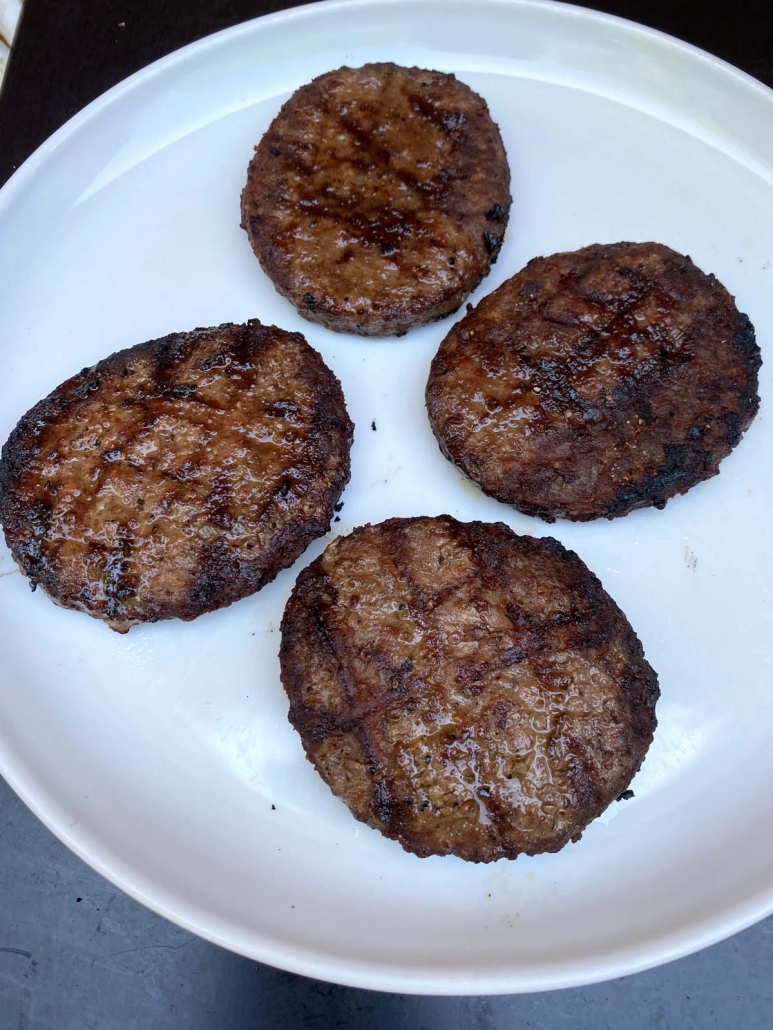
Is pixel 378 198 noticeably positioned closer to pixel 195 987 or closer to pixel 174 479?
pixel 174 479

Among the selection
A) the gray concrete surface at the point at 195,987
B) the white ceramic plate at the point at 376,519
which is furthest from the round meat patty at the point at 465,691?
the gray concrete surface at the point at 195,987

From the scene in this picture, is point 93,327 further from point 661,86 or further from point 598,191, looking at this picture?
point 661,86

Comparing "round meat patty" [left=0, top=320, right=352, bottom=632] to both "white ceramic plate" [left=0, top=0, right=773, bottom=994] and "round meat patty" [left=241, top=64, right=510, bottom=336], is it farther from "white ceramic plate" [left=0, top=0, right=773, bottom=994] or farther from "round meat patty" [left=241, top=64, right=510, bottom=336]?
"round meat patty" [left=241, top=64, right=510, bottom=336]

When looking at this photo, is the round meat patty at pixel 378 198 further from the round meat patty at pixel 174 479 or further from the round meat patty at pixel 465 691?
the round meat patty at pixel 465 691

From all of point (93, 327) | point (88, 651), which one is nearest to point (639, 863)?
point (88, 651)

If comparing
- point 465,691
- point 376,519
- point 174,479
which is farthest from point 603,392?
point 174,479

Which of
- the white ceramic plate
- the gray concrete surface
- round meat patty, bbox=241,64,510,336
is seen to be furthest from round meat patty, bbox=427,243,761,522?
the gray concrete surface
